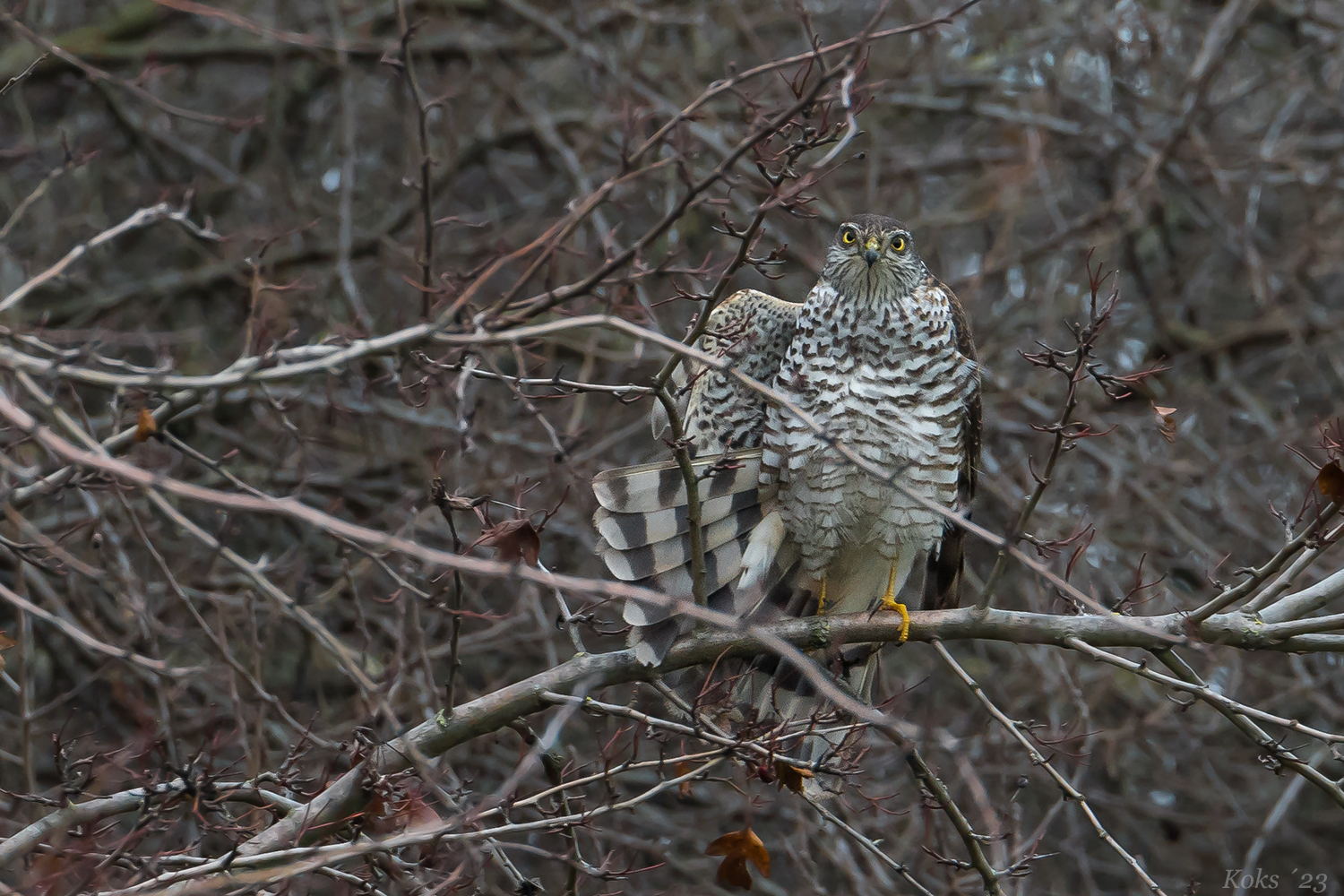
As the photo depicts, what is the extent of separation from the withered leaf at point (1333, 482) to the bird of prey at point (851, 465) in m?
1.36

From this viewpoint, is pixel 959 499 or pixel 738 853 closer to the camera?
pixel 738 853

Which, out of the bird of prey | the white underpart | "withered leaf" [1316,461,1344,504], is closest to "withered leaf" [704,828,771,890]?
the bird of prey

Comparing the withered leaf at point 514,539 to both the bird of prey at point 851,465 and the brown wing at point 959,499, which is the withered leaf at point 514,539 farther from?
the brown wing at point 959,499

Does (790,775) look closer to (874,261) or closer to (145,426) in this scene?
(145,426)

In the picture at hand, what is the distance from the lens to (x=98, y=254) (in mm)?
5711

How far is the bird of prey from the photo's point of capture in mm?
3859

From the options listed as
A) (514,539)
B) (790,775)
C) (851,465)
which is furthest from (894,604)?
(514,539)

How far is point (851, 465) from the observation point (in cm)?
379

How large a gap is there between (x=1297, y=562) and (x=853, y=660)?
161 cm

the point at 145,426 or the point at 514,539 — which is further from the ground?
the point at 145,426

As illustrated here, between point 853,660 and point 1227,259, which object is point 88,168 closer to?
point 853,660

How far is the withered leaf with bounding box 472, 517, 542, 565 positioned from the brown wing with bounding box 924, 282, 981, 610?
5.70ft

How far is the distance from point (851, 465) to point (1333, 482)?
4.82 ft

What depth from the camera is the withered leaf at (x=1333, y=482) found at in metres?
2.55
